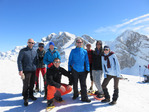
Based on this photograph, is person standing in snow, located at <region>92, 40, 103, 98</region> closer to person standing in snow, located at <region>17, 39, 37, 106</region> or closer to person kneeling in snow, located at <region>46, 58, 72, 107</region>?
person kneeling in snow, located at <region>46, 58, 72, 107</region>

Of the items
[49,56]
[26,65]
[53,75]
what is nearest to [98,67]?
[53,75]

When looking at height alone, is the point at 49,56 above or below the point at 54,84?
above

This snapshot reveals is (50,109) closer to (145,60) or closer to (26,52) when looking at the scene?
(26,52)

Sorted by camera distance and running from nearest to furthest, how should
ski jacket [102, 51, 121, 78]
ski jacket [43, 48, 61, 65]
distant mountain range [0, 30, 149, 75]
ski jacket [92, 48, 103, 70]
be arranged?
ski jacket [102, 51, 121, 78] < ski jacket [43, 48, 61, 65] < ski jacket [92, 48, 103, 70] < distant mountain range [0, 30, 149, 75]

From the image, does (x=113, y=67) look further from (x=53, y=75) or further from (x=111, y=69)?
(x=53, y=75)

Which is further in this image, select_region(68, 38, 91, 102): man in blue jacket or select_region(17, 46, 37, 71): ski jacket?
select_region(68, 38, 91, 102): man in blue jacket

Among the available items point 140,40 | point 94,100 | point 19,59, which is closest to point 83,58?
point 94,100

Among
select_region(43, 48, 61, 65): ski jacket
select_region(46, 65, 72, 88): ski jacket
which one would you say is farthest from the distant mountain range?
select_region(46, 65, 72, 88): ski jacket

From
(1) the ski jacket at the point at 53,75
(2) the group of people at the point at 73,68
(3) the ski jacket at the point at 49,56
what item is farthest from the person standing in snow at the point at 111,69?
(3) the ski jacket at the point at 49,56

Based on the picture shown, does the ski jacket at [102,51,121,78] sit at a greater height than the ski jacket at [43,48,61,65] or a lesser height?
lesser

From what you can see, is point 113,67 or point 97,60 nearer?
point 113,67

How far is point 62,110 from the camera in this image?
12.6ft

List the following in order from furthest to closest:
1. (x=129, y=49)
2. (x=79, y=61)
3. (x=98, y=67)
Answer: (x=129, y=49), (x=98, y=67), (x=79, y=61)

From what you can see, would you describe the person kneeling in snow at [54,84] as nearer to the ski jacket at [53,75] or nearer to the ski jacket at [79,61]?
the ski jacket at [53,75]
